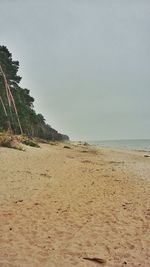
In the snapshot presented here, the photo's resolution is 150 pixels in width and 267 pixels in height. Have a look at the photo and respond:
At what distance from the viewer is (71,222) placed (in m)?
7.86

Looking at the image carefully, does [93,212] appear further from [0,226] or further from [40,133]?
[40,133]

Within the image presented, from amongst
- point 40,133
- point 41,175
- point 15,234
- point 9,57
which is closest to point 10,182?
point 41,175

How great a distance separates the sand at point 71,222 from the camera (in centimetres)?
591

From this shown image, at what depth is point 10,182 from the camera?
38.5 ft

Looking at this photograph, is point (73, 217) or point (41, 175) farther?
point (41, 175)

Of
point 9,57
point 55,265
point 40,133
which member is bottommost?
point 55,265

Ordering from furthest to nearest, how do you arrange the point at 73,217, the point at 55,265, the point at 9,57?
the point at 9,57
the point at 73,217
the point at 55,265

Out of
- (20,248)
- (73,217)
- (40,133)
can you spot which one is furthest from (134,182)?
(40,133)

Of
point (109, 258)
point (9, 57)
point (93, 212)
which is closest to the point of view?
point (109, 258)

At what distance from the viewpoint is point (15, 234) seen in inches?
267

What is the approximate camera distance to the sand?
5910 mm

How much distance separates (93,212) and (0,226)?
8.61 feet

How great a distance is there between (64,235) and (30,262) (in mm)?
1490

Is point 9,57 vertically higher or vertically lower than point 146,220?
higher
